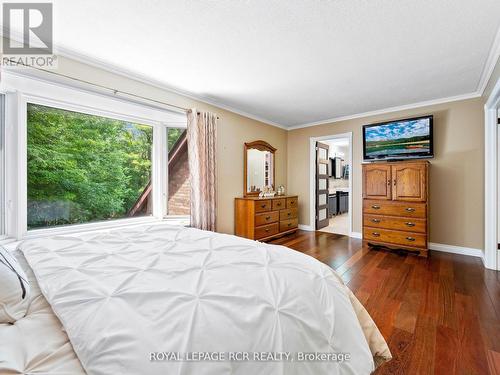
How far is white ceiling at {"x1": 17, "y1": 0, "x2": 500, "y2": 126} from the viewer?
170 cm

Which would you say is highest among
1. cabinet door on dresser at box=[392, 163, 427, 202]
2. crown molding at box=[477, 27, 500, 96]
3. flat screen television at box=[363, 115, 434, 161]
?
crown molding at box=[477, 27, 500, 96]

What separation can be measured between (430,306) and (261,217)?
2456 mm

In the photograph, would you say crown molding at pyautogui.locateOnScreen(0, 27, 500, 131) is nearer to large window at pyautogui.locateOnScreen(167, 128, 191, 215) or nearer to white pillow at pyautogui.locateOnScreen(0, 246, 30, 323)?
large window at pyautogui.locateOnScreen(167, 128, 191, 215)

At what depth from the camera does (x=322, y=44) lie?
2125mm

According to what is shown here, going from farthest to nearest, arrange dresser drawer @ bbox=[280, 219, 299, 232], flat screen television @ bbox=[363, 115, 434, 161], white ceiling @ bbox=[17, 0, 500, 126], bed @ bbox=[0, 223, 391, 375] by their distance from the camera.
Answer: dresser drawer @ bbox=[280, 219, 299, 232], flat screen television @ bbox=[363, 115, 434, 161], white ceiling @ bbox=[17, 0, 500, 126], bed @ bbox=[0, 223, 391, 375]

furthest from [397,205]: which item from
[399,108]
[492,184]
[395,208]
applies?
[399,108]

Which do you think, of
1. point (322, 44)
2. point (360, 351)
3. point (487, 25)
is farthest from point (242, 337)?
point (487, 25)

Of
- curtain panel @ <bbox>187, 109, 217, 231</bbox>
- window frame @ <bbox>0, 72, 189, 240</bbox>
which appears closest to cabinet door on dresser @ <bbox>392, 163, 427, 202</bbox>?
curtain panel @ <bbox>187, 109, 217, 231</bbox>

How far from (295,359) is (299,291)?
239 mm

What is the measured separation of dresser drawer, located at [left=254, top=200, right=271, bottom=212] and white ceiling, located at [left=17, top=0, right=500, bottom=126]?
5.78 feet

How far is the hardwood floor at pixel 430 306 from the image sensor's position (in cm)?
144

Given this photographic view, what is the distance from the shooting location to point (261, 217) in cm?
398

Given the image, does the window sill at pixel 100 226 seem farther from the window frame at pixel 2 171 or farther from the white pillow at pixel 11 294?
the white pillow at pixel 11 294

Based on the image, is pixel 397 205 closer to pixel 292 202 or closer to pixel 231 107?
pixel 292 202
